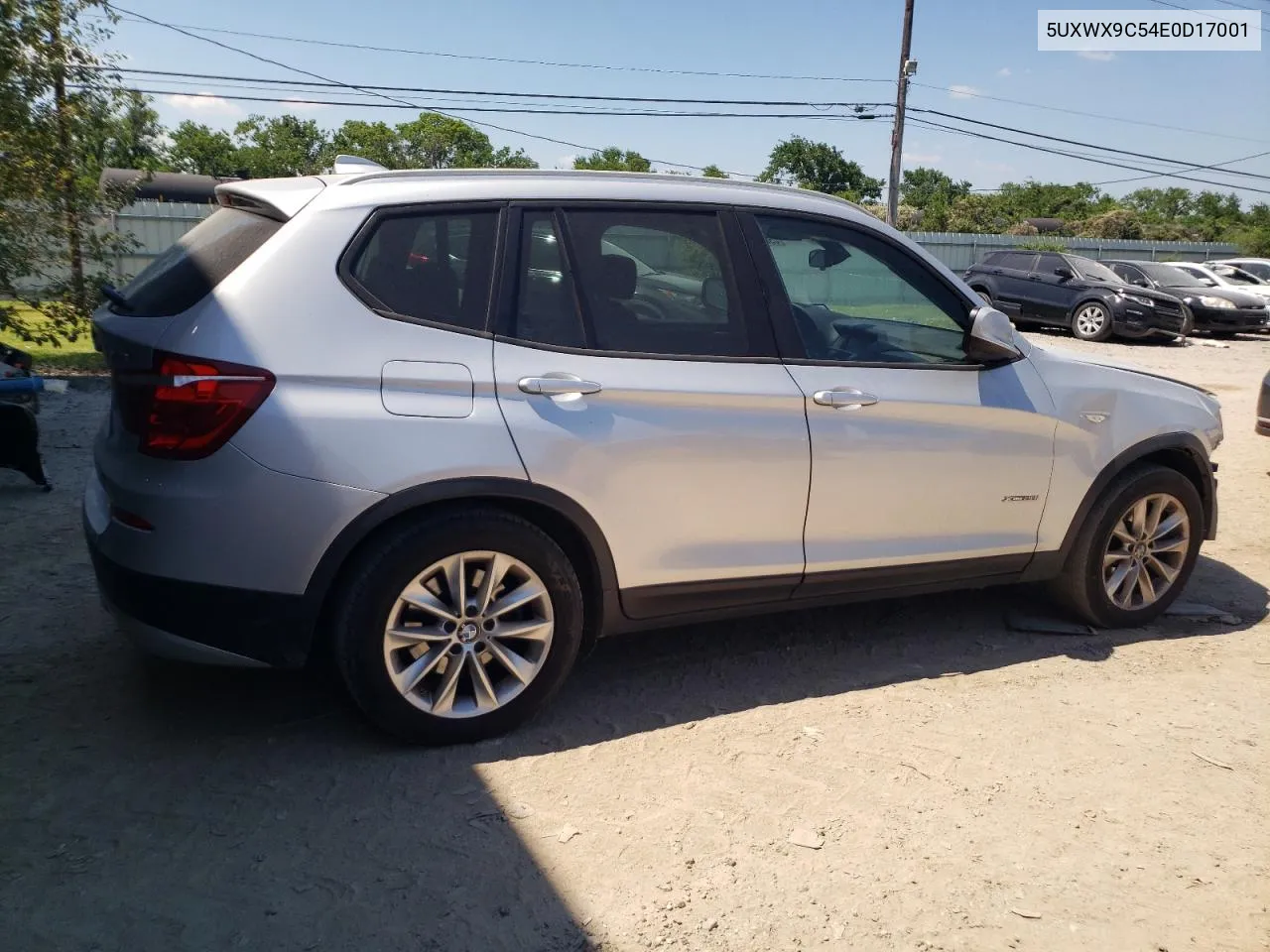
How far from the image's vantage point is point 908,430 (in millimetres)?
4180

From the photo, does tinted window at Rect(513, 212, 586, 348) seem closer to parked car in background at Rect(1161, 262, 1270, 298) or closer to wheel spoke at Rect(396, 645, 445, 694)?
wheel spoke at Rect(396, 645, 445, 694)

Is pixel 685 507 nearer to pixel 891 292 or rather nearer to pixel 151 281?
pixel 891 292

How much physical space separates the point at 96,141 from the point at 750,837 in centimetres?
898

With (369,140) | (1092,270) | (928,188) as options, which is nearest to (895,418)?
(1092,270)

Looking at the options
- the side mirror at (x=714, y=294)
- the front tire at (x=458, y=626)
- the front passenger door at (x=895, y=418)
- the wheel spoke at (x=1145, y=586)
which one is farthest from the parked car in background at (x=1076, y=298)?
the front tire at (x=458, y=626)

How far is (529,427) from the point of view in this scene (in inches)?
139

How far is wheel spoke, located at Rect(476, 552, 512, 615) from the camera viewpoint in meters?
3.56

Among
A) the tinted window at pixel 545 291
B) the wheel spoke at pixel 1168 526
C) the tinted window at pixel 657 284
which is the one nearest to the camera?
the tinted window at pixel 545 291

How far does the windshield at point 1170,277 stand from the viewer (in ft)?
73.2

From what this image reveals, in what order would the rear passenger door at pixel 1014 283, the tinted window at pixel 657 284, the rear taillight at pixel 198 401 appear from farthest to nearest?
the rear passenger door at pixel 1014 283 → the tinted window at pixel 657 284 → the rear taillight at pixel 198 401

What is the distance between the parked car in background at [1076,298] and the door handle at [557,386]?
16.8 meters

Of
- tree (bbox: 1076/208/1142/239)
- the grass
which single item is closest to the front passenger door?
the grass

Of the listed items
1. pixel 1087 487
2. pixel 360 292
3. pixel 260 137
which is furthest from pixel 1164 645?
pixel 260 137

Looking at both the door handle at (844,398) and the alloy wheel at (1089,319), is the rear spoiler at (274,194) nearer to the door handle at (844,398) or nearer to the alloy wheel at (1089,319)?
the door handle at (844,398)
